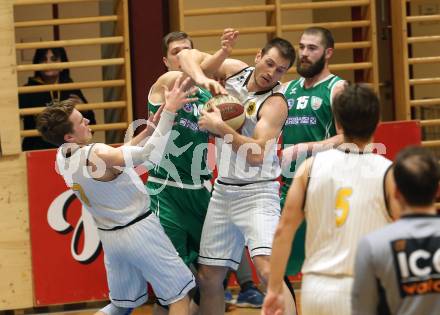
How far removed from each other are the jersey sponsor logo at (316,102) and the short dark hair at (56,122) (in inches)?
67.6

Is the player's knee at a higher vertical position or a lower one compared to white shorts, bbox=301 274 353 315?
lower

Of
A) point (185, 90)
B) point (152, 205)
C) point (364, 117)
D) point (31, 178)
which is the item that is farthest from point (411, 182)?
point (31, 178)

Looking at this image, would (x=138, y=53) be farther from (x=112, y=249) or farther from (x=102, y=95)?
(x=112, y=249)

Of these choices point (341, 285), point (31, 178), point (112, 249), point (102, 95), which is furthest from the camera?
point (102, 95)

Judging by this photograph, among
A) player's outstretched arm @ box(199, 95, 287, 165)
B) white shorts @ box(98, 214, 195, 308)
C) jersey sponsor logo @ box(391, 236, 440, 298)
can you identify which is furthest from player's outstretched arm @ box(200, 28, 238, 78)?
jersey sponsor logo @ box(391, 236, 440, 298)

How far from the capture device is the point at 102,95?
10.9 metres

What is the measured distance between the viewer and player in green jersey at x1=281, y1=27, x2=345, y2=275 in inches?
260

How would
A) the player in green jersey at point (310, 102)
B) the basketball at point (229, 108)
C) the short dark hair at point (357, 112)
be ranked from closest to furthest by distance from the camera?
the short dark hair at point (357, 112) < the basketball at point (229, 108) < the player in green jersey at point (310, 102)

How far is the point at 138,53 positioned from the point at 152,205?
2.77m

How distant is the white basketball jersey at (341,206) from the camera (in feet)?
13.2

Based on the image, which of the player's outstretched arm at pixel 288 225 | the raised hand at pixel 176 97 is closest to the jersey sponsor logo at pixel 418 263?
the player's outstretched arm at pixel 288 225

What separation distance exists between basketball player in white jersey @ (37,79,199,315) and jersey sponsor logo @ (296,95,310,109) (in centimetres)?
95

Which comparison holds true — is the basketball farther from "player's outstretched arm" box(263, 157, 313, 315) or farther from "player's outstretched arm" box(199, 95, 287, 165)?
"player's outstretched arm" box(263, 157, 313, 315)

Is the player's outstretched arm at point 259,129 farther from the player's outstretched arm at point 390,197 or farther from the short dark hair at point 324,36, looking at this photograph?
the player's outstretched arm at point 390,197
